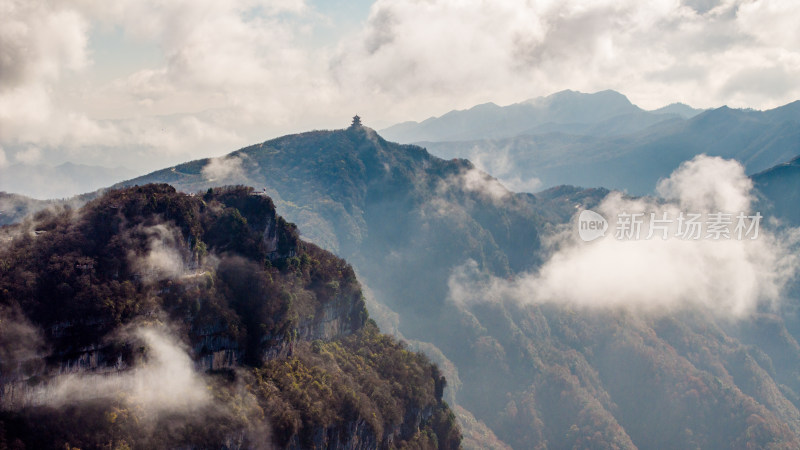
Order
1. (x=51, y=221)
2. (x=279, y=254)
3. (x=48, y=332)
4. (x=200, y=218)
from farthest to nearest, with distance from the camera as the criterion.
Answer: (x=279, y=254) → (x=200, y=218) → (x=51, y=221) → (x=48, y=332)

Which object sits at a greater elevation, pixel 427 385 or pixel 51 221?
pixel 51 221

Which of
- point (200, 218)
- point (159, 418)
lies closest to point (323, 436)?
point (159, 418)

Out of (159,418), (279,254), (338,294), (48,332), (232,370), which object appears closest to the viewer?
(48,332)

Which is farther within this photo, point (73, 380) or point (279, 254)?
point (279, 254)

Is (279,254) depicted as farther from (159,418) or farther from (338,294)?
(159,418)

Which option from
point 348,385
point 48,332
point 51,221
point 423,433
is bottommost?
point 423,433

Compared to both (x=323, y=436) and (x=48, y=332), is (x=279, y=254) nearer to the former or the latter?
(x=323, y=436)
